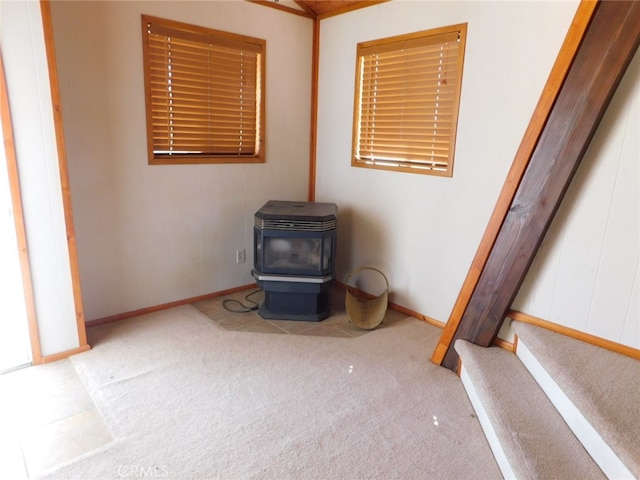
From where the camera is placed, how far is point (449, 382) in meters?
2.56

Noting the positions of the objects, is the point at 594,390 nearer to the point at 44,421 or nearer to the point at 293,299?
the point at 293,299

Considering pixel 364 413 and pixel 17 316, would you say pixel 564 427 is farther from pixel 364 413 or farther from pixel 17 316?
pixel 17 316

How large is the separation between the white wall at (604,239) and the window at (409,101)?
93 cm

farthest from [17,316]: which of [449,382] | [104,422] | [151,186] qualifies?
[449,382]

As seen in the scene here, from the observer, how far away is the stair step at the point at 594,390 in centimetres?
162

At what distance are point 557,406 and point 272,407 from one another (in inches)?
53.0

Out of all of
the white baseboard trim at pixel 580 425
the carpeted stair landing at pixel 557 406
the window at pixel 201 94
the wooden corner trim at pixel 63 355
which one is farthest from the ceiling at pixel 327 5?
the wooden corner trim at pixel 63 355

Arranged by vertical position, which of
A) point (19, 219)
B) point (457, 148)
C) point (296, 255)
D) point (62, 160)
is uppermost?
point (457, 148)

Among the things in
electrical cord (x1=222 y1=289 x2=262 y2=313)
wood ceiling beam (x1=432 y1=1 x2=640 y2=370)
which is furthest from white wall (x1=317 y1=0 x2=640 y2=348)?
electrical cord (x1=222 y1=289 x2=262 y2=313)

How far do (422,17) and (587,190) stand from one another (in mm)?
1649

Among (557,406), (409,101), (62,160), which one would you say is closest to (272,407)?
(557,406)

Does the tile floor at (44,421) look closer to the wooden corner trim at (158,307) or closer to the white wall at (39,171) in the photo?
the white wall at (39,171)

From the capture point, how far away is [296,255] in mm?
3264

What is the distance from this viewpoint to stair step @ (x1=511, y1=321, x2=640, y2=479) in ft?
5.32
